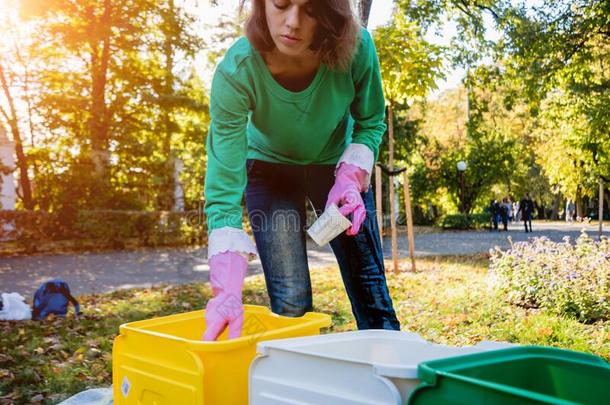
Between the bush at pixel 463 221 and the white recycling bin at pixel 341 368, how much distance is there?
1938 cm

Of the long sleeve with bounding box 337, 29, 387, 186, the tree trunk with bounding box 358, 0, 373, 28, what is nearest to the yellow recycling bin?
the long sleeve with bounding box 337, 29, 387, 186

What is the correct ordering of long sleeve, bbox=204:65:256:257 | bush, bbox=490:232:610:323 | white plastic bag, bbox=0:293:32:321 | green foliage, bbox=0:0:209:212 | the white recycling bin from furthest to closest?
green foliage, bbox=0:0:209:212 < white plastic bag, bbox=0:293:32:321 < bush, bbox=490:232:610:323 < long sleeve, bbox=204:65:256:257 < the white recycling bin

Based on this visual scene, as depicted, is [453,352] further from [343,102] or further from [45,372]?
[45,372]

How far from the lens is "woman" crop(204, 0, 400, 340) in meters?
1.89

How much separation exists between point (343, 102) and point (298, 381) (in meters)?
1.04

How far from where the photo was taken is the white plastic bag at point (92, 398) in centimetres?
282

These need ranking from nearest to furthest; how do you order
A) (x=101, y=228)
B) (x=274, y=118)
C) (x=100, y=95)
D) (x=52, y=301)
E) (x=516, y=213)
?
(x=274, y=118) → (x=52, y=301) → (x=101, y=228) → (x=100, y=95) → (x=516, y=213)

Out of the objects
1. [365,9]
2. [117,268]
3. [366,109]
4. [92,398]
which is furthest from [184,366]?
[117,268]

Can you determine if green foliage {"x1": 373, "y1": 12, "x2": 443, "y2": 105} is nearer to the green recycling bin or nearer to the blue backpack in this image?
the blue backpack

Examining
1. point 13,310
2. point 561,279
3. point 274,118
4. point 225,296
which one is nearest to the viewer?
point 225,296

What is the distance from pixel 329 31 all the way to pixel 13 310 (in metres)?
4.59

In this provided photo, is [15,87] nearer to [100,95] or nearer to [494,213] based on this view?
[100,95]

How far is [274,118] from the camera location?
6.79ft

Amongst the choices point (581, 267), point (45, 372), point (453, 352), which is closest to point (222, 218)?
point (453, 352)
